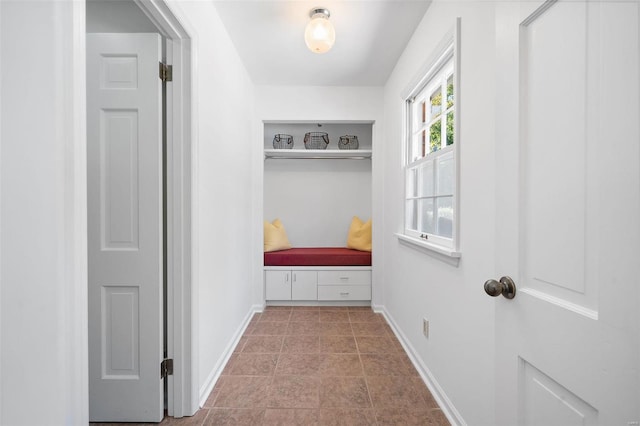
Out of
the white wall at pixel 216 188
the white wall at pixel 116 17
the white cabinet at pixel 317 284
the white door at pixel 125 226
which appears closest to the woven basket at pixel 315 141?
the white wall at pixel 216 188

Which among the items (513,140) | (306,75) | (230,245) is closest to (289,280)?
(230,245)

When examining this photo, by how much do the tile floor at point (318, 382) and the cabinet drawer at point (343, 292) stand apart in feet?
1.83

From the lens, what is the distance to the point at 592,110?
1.88ft

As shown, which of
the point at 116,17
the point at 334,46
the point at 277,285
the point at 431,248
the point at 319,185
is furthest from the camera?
the point at 319,185

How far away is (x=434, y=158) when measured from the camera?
1.93m

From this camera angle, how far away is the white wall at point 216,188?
Answer: 64.6 inches

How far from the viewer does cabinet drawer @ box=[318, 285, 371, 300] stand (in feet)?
11.1

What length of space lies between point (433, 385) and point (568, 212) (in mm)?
1592

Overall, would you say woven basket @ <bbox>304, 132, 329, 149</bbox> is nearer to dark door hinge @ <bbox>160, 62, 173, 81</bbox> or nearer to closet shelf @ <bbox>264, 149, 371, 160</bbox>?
closet shelf @ <bbox>264, 149, 371, 160</bbox>

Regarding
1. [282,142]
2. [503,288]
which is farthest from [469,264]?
[282,142]

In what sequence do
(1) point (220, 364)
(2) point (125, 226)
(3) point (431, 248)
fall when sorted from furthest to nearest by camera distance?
(1) point (220, 364), (3) point (431, 248), (2) point (125, 226)

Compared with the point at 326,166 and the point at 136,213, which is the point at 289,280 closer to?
the point at 326,166

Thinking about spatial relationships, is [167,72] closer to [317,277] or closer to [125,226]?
[125,226]

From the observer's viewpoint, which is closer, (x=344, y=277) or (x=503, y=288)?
(x=503, y=288)
